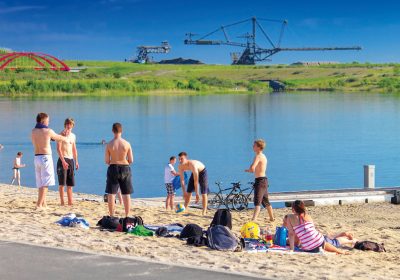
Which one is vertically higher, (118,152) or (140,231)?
(118,152)

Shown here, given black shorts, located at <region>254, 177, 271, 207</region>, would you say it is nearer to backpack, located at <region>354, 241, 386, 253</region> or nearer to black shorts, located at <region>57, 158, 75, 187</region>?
backpack, located at <region>354, 241, 386, 253</region>

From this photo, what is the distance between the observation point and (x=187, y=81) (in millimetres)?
126062

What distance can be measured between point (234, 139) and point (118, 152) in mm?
34152

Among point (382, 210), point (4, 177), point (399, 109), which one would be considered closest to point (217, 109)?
point (399, 109)

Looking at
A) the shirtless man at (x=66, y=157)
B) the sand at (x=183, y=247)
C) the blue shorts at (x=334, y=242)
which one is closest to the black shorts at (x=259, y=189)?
the sand at (x=183, y=247)

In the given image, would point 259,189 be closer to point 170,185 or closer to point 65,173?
point 170,185

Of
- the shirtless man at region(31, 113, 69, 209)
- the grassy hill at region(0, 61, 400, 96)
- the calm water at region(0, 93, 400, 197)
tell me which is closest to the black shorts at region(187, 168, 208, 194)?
the shirtless man at region(31, 113, 69, 209)

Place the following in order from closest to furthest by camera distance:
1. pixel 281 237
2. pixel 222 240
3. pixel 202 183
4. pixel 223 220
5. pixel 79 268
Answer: pixel 79 268 → pixel 222 240 → pixel 281 237 → pixel 223 220 → pixel 202 183

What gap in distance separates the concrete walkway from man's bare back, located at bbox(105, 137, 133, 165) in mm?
2945

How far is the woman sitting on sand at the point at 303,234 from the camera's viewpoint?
34.8 feet

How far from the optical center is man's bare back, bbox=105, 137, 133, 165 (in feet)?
40.1

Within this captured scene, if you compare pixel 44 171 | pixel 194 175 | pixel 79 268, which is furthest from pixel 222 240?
pixel 194 175

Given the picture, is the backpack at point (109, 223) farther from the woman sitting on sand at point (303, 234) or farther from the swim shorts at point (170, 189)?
the swim shorts at point (170, 189)

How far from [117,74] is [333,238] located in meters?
124
